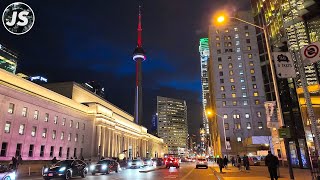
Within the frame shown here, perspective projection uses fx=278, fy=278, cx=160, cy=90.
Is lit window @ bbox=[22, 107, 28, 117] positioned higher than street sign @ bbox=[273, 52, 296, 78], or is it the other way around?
lit window @ bbox=[22, 107, 28, 117]

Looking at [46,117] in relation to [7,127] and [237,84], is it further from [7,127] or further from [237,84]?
[237,84]

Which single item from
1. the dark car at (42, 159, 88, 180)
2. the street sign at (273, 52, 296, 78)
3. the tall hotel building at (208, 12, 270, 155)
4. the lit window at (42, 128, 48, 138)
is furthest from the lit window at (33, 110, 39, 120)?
the tall hotel building at (208, 12, 270, 155)

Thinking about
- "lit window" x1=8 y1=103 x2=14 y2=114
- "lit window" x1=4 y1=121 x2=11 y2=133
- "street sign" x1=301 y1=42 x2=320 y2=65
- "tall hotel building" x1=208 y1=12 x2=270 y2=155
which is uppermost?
"tall hotel building" x1=208 y1=12 x2=270 y2=155

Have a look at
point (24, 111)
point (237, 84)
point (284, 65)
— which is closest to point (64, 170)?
point (284, 65)

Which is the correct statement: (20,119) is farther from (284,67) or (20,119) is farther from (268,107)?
(284,67)

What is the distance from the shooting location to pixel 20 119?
49188mm

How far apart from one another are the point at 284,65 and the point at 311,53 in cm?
186

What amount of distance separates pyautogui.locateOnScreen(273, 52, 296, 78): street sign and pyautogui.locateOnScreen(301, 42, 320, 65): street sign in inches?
54.7

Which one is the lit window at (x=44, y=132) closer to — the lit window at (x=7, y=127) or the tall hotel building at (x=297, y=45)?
the lit window at (x=7, y=127)

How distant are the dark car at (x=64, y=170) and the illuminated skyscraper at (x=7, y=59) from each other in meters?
129

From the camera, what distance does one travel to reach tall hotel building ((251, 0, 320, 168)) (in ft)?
66.5

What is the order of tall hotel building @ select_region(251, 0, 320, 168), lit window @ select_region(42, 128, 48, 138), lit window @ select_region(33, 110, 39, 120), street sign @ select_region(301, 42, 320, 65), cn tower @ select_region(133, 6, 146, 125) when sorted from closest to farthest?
street sign @ select_region(301, 42, 320, 65)
tall hotel building @ select_region(251, 0, 320, 168)
lit window @ select_region(33, 110, 39, 120)
lit window @ select_region(42, 128, 48, 138)
cn tower @ select_region(133, 6, 146, 125)

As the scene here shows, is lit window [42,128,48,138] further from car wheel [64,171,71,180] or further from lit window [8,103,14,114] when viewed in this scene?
car wheel [64,171,71,180]

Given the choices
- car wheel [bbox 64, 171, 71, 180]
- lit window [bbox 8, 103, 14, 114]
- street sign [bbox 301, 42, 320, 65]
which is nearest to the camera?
street sign [bbox 301, 42, 320, 65]
